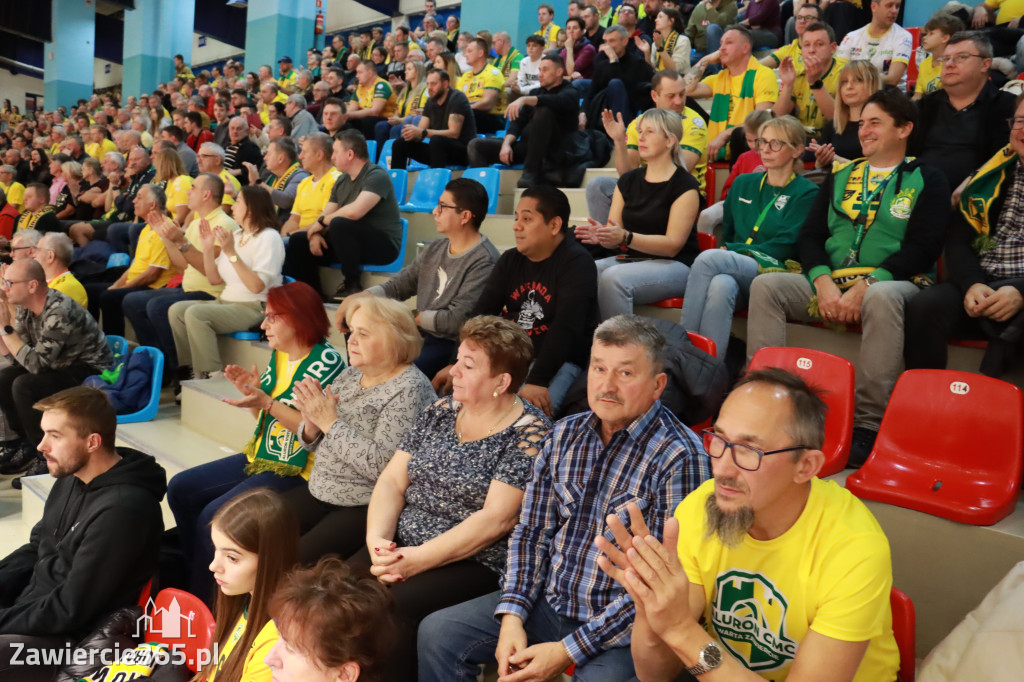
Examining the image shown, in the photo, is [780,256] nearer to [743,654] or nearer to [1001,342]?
[1001,342]

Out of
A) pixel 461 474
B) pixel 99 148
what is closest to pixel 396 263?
pixel 461 474

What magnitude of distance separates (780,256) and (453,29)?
7.70m

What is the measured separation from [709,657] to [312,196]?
14.1 ft

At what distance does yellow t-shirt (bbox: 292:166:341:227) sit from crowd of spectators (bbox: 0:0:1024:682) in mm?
20

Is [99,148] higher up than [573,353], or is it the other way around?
[99,148]

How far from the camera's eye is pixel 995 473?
206 centimetres

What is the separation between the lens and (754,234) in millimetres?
3229

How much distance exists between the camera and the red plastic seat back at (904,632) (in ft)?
4.53

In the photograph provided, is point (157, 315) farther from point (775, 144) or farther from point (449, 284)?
point (775, 144)

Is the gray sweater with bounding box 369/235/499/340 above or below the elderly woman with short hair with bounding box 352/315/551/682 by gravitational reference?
above

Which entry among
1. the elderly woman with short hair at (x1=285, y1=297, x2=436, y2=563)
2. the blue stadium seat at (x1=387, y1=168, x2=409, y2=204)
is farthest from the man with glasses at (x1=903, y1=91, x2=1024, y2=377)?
the blue stadium seat at (x1=387, y1=168, x2=409, y2=204)

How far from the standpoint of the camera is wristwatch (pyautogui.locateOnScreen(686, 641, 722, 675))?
4.07 feet

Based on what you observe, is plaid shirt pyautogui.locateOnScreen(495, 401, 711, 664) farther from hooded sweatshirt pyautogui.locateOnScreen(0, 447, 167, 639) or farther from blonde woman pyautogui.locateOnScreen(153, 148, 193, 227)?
blonde woman pyautogui.locateOnScreen(153, 148, 193, 227)

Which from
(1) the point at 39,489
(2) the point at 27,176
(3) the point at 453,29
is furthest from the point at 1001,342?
(2) the point at 27,176
